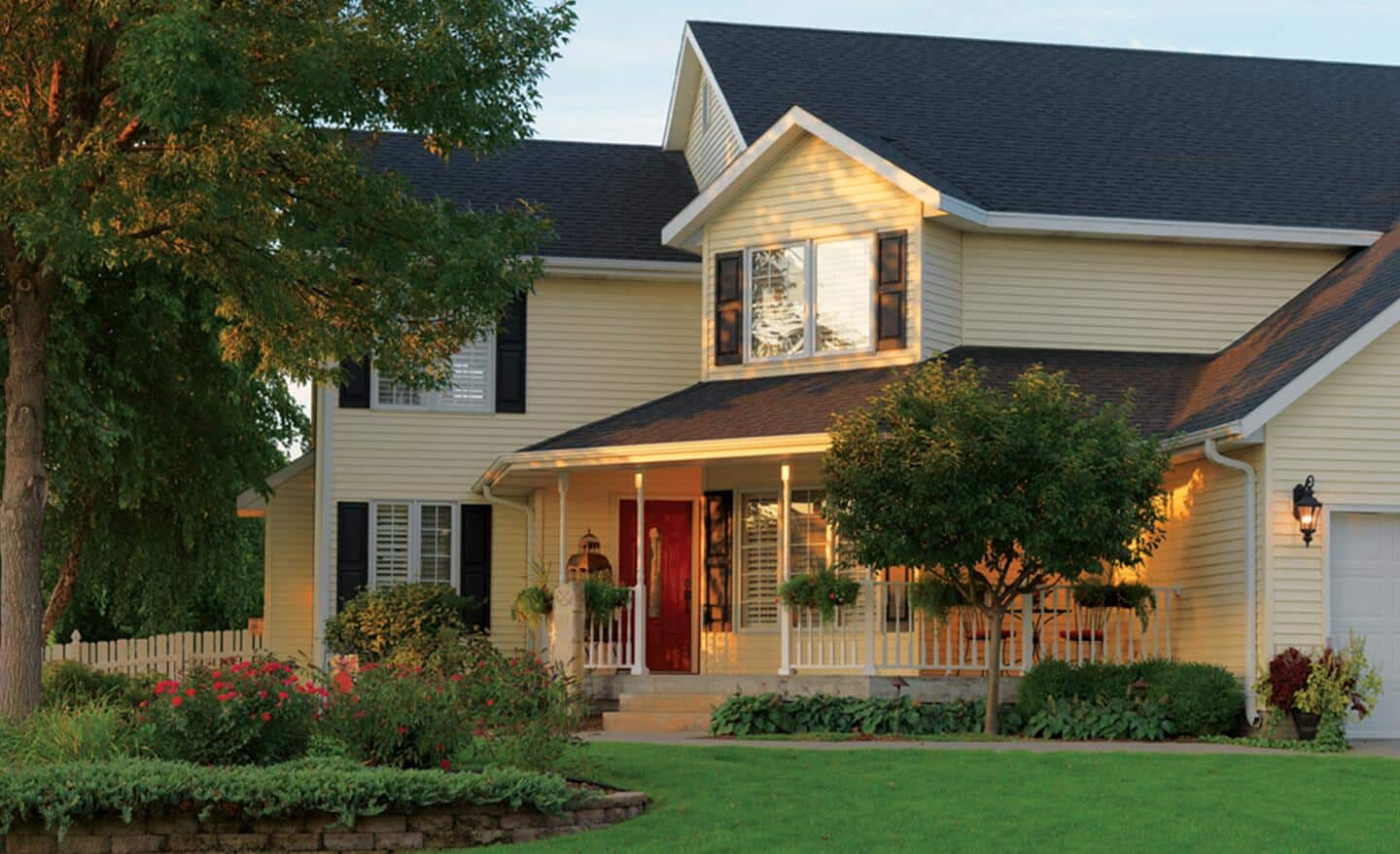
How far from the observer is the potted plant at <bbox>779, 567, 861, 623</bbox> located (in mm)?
19609

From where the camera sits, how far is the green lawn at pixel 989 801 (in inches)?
472

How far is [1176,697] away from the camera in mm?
18203

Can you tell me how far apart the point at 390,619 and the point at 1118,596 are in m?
8.65

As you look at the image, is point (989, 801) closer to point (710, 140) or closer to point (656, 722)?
point (656, 722)

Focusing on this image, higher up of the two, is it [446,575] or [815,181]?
[815,181]

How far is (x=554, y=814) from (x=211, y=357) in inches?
401

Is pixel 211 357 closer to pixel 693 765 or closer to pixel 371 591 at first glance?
pixel 371 591

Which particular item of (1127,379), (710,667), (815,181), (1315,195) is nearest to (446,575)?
(710,667)

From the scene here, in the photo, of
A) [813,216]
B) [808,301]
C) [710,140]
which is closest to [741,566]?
[808,301]

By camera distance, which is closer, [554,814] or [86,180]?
[554,814]

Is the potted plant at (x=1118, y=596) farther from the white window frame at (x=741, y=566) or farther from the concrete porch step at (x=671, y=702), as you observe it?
the white window frame at (x=741, y=566)

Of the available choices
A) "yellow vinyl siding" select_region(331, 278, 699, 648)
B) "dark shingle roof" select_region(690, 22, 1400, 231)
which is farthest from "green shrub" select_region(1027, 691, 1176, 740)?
"yellow vinyl siding" select_region(331, 278, 699, 648)

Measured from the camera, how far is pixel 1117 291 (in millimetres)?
22422

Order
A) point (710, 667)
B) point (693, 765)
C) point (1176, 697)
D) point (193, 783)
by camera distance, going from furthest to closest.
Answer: point (710, 667) → point (1176, 697) → point (693, 765) → point (193, 783)
